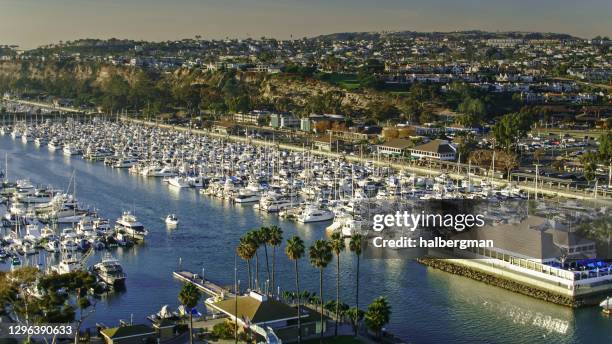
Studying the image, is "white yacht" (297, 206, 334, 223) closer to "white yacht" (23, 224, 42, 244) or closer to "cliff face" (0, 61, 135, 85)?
"white yacht" (23, 224, 42, 244)

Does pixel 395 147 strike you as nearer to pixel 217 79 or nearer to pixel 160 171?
pixel 160 171

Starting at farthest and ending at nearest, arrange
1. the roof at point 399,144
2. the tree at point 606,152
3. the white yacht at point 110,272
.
Answer: the roof at point 399,144 < the tree at point 606,152 < the white yacht at point 110,272

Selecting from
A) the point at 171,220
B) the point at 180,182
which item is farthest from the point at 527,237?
the point at 180,182

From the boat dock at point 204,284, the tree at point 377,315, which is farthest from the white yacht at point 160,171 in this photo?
the tree at point 377,315

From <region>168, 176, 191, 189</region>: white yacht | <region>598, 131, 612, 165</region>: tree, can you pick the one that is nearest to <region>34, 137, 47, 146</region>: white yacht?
<region>168, 176, 191, 189</region>: white yacht

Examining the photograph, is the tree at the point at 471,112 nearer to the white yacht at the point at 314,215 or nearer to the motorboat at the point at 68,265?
the white yacht at the point at 314,215
